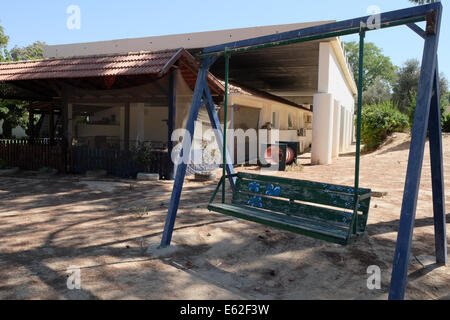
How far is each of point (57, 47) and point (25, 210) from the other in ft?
49.6

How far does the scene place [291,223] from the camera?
12.4 ft

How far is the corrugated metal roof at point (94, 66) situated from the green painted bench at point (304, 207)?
5.25 meters

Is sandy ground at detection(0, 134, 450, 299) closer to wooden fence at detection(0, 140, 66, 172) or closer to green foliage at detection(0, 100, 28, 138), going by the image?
wooden fence at detection(0, 140, 66, 172)

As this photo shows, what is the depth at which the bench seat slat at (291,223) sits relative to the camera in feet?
11.1

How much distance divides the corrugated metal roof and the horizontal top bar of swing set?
4.97m

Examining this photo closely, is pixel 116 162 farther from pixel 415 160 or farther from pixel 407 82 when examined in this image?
pixel 407 82

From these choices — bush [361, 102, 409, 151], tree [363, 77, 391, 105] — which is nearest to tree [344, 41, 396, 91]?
tree [363, 77, 391, 105]

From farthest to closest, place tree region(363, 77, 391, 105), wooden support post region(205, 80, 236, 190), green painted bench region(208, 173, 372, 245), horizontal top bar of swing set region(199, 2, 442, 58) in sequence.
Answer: tree region(363, 77, 391, 105), wooden support post region(205, 80, 236, 190), green painted bench region(208, 173, 372, 245), horizontal top bar of swing set region(199, 2, 442, 58)

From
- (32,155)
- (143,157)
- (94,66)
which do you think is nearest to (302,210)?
(143,157)

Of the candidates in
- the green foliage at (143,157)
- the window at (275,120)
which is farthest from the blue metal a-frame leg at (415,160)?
the window at (275,120)

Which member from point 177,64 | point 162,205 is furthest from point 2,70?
point 162,205

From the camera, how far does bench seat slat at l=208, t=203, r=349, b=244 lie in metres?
3.39

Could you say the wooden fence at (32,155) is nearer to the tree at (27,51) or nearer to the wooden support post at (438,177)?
the wooden support post at (438,177)

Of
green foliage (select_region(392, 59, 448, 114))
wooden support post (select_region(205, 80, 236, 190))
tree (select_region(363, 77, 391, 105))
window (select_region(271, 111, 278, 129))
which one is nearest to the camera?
wooden support post (select_region(205, 80, 236, 190))
